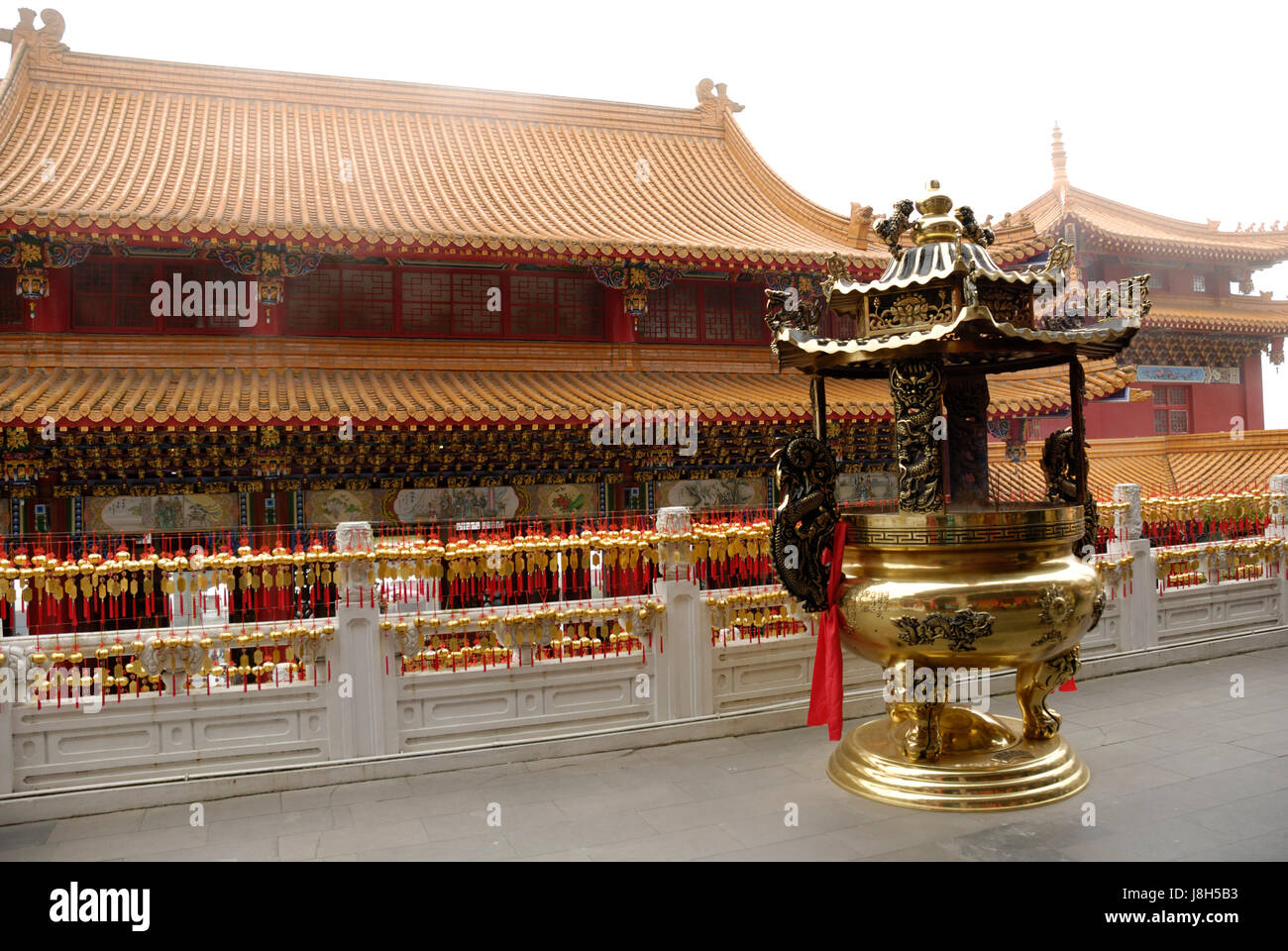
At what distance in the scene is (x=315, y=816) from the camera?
16.1 feet

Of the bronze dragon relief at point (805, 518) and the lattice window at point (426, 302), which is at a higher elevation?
the lattice window at point (426, 302)

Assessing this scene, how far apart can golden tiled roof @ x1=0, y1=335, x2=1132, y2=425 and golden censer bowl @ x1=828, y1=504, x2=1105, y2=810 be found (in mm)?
4241

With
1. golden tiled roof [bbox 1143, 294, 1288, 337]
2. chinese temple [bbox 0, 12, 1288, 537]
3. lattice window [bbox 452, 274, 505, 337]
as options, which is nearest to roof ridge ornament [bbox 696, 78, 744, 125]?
chinese temple [bbox 0, 12, 1288, 537]

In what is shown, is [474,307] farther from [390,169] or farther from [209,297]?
[209,297]

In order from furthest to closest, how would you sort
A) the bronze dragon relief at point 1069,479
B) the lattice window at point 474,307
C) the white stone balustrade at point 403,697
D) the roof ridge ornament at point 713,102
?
1. the roof ridge ornament at point 713,102
2. the lattice window at point 474,307
3. the bronze dragon relief at point 1069,479
4. the white stone balustrade at point 403,697

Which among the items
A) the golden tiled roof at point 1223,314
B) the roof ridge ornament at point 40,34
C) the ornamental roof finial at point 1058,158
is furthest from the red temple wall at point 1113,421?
the roof ridge ornament at point 40,34

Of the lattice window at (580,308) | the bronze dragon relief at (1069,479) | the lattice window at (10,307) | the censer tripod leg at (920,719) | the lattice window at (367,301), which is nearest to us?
the censer tripod leg at (920,719)

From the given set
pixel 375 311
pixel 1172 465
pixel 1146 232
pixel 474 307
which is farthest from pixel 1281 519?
pixel 1146 232

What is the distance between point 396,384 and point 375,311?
1248mm

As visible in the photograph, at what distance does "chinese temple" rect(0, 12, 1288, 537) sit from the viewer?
27.1 ft

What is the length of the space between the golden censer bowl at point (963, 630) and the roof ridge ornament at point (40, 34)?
39.9ft

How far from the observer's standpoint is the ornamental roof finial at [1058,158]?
20.2 m

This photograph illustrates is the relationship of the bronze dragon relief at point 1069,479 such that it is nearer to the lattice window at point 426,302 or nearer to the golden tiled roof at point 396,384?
the golden tiled roof at point 396,384

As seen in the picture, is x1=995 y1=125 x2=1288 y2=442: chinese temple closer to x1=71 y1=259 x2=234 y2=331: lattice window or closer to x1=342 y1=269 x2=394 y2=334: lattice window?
x1=342 y1=269 x2=394 y2=334: lattice window
